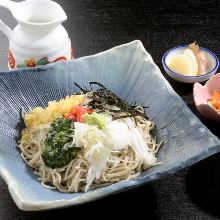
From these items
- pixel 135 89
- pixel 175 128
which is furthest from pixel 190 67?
pixel 175 128

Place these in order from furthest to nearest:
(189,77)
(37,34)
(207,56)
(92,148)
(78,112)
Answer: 1. (207,56)
2. (189,77)
3. (37,34)
4. (78,112)
5. (92,148)

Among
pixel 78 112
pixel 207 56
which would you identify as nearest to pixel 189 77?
pixel 207 56

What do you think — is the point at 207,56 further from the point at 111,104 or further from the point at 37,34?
the point at 37,34

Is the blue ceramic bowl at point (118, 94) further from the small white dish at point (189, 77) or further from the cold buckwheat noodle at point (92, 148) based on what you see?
the small white dish at point (189, 77)

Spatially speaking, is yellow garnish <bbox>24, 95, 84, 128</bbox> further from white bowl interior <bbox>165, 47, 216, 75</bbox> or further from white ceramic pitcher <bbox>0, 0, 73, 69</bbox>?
white bowl interior <bbox>165, 47, 216, 75</bbox>

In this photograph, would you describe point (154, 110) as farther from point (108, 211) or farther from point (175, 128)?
point (108, 211)
